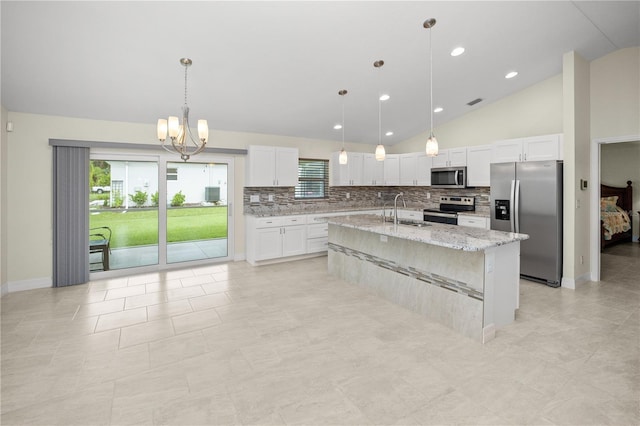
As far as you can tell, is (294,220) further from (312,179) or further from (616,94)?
(616,94)

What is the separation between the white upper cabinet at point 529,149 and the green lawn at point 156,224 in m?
4.88

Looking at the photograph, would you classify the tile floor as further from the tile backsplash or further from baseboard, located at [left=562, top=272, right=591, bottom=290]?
the tile backsplash

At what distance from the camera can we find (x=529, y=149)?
4770 millimetres

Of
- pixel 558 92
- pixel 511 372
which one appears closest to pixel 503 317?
pixel 511 372

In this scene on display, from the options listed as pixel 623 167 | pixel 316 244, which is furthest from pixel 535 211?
pixel 623 167

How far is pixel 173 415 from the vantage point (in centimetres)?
201

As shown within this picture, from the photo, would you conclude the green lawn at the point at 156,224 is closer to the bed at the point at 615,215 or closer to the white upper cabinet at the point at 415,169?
the white upper cabinet at the point at 415,169

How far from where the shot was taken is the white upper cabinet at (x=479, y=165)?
560 cm

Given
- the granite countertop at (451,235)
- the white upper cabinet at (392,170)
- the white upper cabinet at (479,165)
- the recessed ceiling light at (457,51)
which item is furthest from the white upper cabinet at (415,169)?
the granite countertop at (451,235)

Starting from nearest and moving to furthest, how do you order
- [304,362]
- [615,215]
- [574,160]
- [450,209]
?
[304,362] → [574,160] → [450,209] → [615,215]

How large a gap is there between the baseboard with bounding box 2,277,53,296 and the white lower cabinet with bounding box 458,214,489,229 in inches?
260

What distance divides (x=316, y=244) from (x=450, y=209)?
2779 mm

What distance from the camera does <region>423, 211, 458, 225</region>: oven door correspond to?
19.2ft

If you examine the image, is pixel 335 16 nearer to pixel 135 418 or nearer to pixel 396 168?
pixel 135 418
